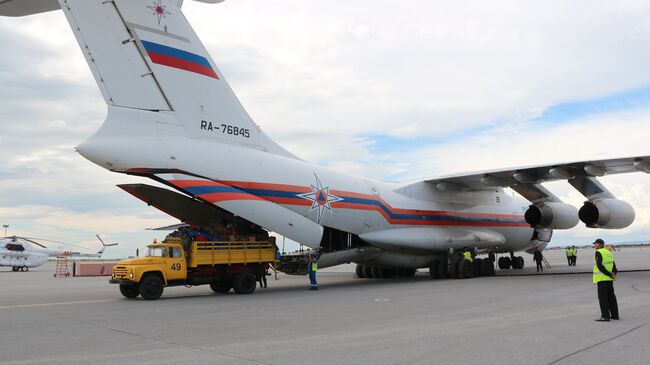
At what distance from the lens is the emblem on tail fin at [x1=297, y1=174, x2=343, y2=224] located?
14219 millimetres

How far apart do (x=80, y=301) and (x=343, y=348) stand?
26.5 ft

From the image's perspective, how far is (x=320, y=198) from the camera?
14.5 m

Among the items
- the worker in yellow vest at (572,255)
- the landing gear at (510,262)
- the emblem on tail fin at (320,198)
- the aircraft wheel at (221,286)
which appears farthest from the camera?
the worker in yellow vest at (572,255)

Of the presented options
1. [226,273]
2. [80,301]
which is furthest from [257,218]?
[80,301]

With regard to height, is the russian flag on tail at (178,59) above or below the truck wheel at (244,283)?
above

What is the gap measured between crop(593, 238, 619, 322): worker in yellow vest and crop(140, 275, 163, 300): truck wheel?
8.65m

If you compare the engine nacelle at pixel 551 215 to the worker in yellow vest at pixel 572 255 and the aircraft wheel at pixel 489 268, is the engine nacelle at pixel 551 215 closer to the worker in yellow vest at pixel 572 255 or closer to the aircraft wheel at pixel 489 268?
the aircraft wheel at pixel 489 268

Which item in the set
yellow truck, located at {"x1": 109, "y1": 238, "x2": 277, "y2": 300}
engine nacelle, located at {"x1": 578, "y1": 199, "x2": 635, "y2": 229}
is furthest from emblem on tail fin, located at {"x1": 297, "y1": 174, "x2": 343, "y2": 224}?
engine nacelle, located at {"x1": 578, "y1": 199, "x2": 635, "y2": 229}

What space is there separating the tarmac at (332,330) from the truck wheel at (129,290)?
0.47 metres

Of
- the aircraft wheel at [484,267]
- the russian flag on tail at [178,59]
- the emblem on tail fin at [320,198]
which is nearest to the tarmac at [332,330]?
the emblem on tail fin at [320,198]

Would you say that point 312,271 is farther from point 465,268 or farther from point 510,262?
point 510,262

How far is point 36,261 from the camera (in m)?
36.2

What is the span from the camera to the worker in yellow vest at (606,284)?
→ 25.8 feet

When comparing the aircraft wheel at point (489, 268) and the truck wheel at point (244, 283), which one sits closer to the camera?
the truck wheel at point (244, 283)
